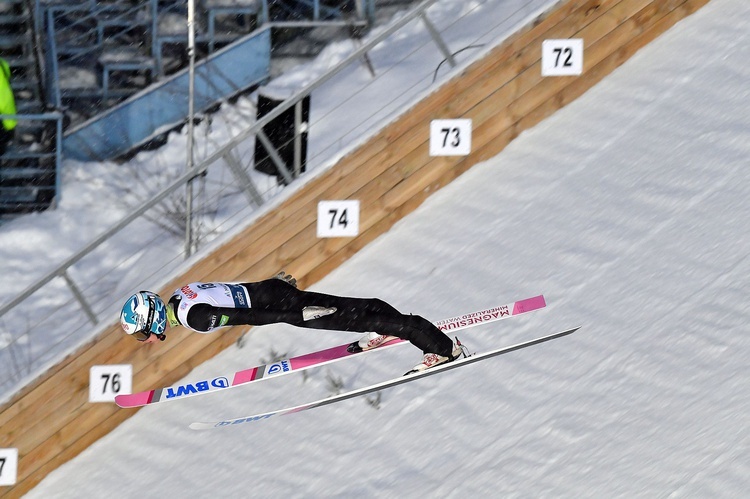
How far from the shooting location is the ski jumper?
8781mm

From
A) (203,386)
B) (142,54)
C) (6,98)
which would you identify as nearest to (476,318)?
(203,386)

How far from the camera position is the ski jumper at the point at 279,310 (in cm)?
878

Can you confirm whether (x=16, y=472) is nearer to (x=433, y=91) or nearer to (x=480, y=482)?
(x=480, y=482)

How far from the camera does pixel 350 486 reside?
9422mm

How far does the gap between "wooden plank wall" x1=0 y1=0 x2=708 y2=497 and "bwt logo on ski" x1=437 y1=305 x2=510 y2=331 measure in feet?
4.95

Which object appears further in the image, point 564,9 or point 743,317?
point 564,9

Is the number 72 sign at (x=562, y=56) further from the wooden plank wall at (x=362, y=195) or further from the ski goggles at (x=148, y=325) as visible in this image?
the ski goggles at (x=148, y=325)

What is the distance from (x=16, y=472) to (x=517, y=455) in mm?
3546

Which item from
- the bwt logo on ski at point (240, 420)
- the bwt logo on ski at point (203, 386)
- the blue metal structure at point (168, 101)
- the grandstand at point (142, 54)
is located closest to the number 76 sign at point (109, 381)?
the bwt logo on ski at point (203, 386)

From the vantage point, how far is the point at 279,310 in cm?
886

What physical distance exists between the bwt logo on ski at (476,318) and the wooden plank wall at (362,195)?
59.4 inches

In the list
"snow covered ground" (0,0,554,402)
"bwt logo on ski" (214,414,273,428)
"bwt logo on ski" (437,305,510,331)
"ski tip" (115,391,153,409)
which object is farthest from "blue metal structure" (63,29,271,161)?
"bwt logo on ski" (437,305,510,331)

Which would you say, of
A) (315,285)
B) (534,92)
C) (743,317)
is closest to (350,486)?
(315,285)

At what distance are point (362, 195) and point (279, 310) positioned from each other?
6.84 ft
